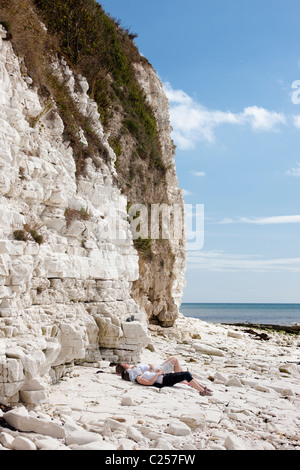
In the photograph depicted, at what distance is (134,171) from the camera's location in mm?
17828

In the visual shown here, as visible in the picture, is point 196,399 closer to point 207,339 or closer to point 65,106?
point 65,106

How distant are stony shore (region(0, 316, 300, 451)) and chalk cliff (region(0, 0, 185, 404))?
1.78ft

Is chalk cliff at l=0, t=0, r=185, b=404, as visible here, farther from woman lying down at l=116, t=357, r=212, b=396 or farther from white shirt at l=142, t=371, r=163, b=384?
white shirt at l=142, t=371, r=163, b=384

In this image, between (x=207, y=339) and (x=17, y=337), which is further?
(x=207, y=339)

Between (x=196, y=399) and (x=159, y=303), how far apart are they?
11.4 m

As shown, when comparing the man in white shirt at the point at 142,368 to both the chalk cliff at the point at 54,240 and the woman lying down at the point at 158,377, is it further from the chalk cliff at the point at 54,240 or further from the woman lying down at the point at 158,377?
the chalk cliff at the point at 54,240

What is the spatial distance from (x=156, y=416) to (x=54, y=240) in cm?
434

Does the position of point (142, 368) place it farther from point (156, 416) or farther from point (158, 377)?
point (156, 416)

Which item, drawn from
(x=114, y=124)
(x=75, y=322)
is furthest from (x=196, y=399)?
(x=114, y=124)

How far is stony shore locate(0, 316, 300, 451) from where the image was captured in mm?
5199

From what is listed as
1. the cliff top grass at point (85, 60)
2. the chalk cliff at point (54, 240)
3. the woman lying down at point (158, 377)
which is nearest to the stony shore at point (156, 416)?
the woman lying down at point (158, 377)

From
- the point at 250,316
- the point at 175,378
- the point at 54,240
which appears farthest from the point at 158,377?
the point at 250,316

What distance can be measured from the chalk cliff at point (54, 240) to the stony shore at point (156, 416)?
0.54m
